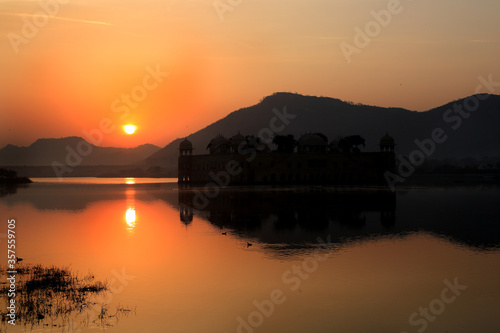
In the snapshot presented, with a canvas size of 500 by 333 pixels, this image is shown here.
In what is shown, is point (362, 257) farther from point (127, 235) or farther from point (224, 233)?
point (127, 235)

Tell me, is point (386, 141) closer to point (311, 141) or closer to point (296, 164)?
point (311, 141)

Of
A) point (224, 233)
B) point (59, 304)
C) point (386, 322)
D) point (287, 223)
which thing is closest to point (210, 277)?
point (59, 304)

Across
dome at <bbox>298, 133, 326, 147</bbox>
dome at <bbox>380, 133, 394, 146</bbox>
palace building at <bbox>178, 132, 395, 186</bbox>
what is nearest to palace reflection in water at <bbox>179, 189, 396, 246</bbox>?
palace building at <bbox>178, 132, 395, 186</bbox>

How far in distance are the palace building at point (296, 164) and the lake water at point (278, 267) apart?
52.5 meters

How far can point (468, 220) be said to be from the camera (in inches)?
1668

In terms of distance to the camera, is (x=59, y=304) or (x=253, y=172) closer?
(x=59, y=304)

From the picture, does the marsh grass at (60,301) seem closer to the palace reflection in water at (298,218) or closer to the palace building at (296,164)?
the palace reflection in water at (298,218)

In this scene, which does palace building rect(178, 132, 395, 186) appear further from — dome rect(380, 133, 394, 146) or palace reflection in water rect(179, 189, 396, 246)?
palace reflection in water rect(179, 189, 396, 246)

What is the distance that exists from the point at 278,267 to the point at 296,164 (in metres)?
77.4

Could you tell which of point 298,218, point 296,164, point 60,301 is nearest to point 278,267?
point 60,301

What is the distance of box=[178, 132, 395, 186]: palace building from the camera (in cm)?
9938

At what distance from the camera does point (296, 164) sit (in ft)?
331

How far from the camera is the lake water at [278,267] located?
17.0 meters

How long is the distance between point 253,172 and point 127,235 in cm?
6468
